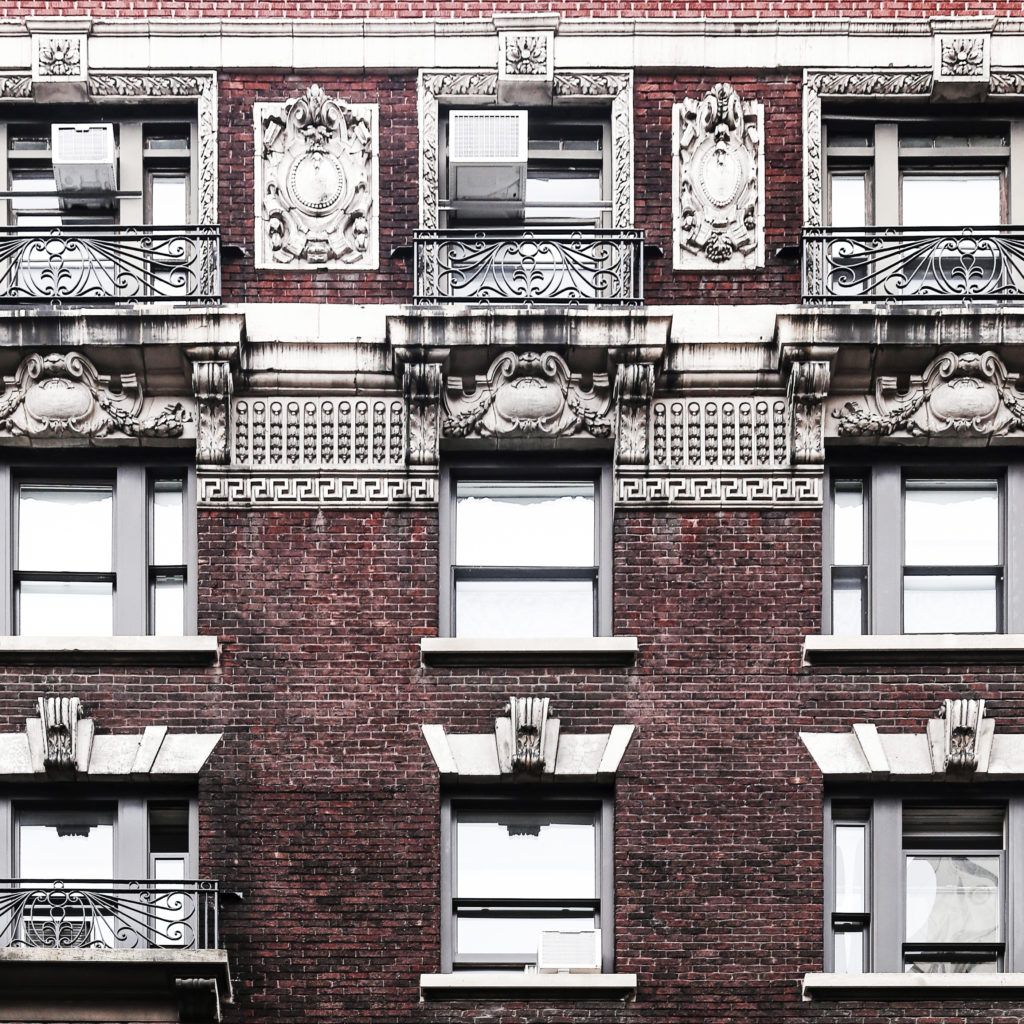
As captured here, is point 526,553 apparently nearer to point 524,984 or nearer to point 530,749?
point 530,749

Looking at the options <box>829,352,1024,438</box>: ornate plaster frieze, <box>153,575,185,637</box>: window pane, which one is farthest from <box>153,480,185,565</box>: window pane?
<box>829,352,1024,438</box>: ornate plaster frieze

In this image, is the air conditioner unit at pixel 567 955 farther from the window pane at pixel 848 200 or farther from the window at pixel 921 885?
the window pane at pixel 848 200

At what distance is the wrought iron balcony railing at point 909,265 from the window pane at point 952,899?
5035 mm

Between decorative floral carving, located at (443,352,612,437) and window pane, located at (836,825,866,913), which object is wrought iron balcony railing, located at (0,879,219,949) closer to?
decorative floral carving, located at (443,352,612,437)

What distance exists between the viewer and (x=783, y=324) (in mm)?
20578

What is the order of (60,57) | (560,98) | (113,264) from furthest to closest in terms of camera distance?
(560,98) < (60,57) < (113,264)

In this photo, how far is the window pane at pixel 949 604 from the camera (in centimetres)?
2078

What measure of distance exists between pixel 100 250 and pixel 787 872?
828 centimetres

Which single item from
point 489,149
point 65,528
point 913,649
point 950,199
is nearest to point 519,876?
point 913,649

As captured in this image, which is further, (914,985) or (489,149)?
(489,149)

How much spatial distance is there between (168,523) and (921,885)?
7.44m

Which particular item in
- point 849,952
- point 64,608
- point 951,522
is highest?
point 951,522

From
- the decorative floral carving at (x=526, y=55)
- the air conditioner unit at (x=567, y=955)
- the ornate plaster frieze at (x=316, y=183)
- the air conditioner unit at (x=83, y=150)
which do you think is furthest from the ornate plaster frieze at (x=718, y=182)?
the air conditioner unit at (x=567, y=955)

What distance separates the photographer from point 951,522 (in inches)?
829
